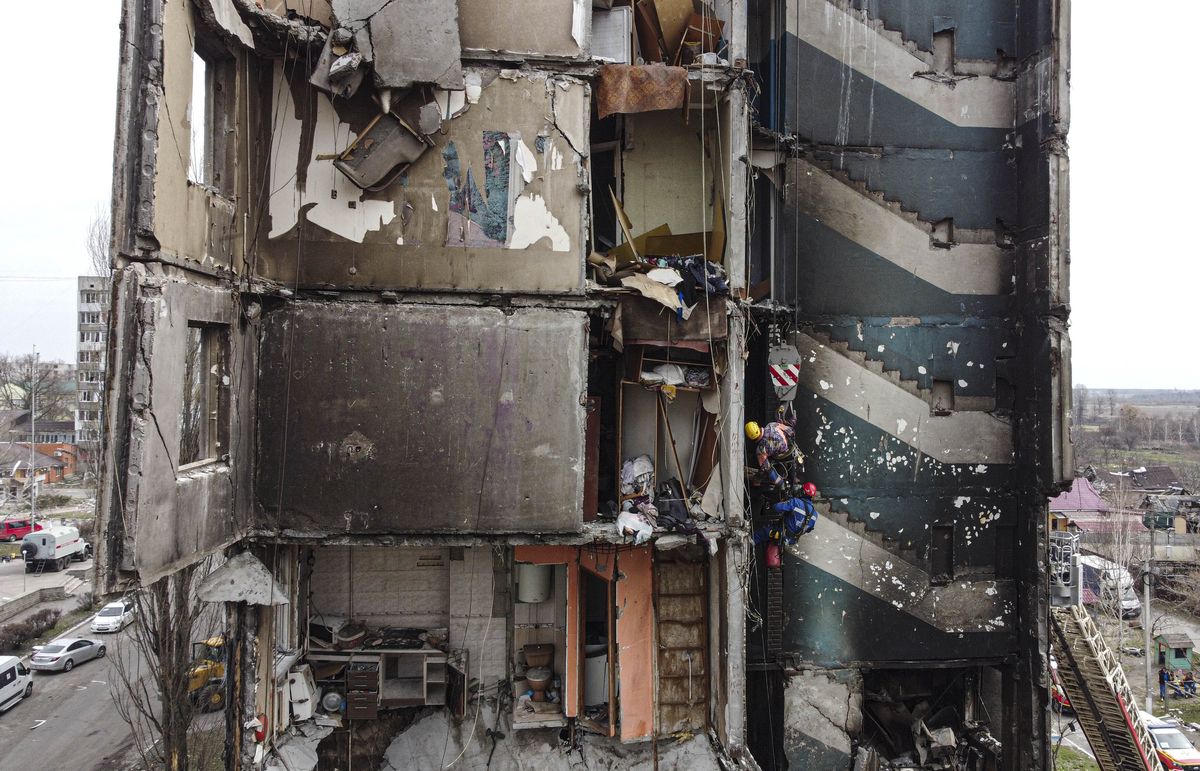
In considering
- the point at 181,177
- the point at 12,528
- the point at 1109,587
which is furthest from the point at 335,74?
the point at 12,528

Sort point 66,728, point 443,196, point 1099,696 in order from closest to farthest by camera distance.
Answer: point 443,196 < point 1099,696 < point 66,728

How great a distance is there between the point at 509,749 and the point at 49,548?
3387 centimetres

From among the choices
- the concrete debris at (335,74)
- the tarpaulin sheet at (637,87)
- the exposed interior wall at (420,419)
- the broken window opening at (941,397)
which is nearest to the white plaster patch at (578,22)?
the tarpaulin sheet at (637,87)

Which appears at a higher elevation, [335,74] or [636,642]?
[335,74]

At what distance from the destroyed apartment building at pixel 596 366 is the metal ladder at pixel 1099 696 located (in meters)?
4.01

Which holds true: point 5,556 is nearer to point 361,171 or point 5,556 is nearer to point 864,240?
point 361,171

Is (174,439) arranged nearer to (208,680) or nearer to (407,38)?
(407,38)

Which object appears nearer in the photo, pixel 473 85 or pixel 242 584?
pixel 242 584

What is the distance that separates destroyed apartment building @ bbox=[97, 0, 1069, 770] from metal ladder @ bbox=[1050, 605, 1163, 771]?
4.01 meters

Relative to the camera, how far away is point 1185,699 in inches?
912

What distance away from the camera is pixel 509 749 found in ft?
31.3

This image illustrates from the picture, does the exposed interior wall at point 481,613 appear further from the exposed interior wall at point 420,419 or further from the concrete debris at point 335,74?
the concrete debris at point 335,74

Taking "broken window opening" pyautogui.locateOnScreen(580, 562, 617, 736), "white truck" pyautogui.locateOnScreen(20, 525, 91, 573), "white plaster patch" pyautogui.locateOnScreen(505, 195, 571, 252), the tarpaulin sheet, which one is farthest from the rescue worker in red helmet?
"white truck" pyautogui.locateOnScreen(20, 525, 91, 573)

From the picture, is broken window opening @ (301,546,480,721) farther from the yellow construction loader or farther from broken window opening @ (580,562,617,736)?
the yellow construction loader
